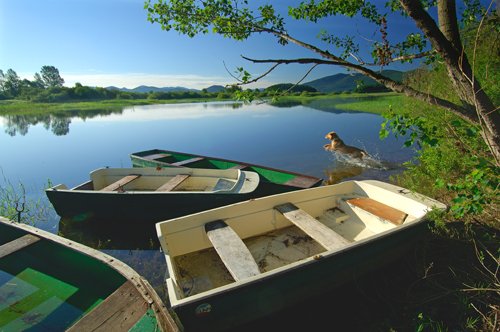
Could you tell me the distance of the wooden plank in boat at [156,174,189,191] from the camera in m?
7.86

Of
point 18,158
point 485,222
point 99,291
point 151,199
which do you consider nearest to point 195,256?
point 99,291

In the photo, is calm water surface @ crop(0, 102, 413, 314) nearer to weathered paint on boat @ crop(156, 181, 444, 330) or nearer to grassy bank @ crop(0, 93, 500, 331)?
weathered paint on boat @ crop(156, 181, 444, 330)

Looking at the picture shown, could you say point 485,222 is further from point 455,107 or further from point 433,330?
point 455,107

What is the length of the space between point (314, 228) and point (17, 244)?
17.6 ft

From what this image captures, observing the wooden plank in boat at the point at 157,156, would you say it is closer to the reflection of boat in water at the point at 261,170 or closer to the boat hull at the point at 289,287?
the reflection of boat in water at the point at 261,170

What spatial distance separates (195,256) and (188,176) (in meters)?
4.36

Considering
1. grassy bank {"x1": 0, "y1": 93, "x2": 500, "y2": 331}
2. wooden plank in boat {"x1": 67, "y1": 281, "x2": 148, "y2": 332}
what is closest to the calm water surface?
wooden plank in boat {"x1": 67, "y1": 281, "x2": 148, "y2": 332}

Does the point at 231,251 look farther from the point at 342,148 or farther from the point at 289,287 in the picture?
the point at 342,148

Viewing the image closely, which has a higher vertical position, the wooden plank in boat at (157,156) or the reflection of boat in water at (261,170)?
the wooden plank in boat at (157,156)

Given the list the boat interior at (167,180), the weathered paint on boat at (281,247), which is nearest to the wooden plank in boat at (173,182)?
the boat interior at (167,180)

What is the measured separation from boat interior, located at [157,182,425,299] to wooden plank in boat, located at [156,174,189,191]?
3322mm

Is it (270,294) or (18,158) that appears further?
(18,158)

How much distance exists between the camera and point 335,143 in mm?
12344

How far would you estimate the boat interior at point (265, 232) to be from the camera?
4.28 metres
